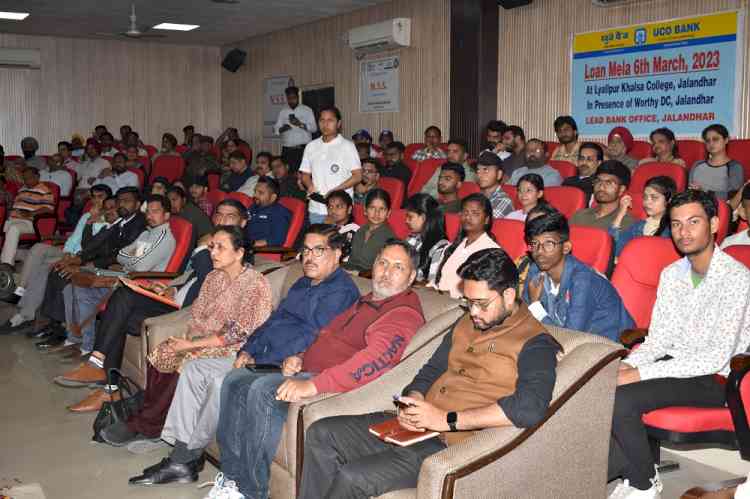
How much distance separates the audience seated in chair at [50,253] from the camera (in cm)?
664

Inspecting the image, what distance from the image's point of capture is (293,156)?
11.4 meters

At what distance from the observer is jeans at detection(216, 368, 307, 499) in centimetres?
325

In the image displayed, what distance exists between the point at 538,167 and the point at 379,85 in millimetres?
4893

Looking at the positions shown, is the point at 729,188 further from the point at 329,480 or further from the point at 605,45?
the point at 329,480

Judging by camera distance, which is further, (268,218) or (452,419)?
(268,218)

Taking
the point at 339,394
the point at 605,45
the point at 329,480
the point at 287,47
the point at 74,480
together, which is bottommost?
the point at 74,480

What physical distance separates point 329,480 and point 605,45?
641 centimetres

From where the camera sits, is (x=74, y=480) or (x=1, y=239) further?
(x=1, y=239)

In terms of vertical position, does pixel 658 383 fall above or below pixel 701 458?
above

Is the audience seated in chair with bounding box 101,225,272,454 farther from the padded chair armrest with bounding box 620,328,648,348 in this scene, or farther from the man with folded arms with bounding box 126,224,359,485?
the padded chair armrest with bounding box 620,328,648,348

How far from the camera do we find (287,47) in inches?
529

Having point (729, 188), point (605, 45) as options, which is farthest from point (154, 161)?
point (729, 188)

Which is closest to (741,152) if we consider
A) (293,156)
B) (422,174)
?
(422,174)

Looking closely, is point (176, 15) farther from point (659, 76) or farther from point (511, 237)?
point (511, 237)
